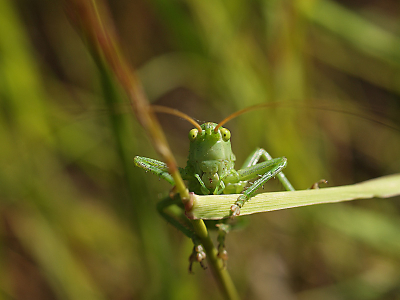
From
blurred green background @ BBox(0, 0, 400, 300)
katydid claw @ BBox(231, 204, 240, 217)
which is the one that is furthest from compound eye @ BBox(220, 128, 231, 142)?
blurred green background @ BBox(0, 0, 400, 300)

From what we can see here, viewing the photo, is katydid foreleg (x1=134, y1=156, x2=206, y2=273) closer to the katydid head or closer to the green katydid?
the green katydid

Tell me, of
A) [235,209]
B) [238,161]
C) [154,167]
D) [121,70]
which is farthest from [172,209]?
[238,161]

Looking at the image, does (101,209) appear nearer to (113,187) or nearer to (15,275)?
(113,187)

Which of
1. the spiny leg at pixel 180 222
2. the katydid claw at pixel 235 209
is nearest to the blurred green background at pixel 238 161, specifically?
the spiny leg at pixel 180 222

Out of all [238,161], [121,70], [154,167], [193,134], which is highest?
[121,70]

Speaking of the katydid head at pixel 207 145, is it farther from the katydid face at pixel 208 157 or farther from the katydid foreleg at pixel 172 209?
the katydid foreleg at pixel 172 209

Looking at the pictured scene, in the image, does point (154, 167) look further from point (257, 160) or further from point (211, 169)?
point (257, 160)
